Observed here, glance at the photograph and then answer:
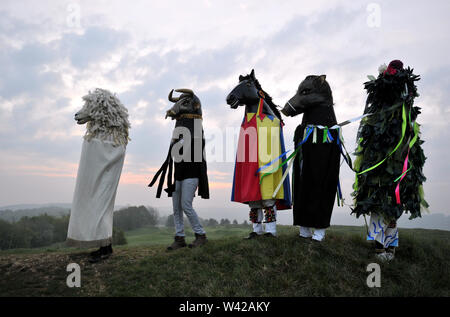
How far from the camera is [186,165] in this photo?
5395 mm

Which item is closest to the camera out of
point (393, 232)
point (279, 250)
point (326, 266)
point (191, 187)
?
point (326, 266)

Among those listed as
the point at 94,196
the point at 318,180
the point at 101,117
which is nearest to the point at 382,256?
the point at 318,180

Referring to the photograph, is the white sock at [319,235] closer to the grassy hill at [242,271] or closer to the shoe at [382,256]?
the grassy hill at [242,271]

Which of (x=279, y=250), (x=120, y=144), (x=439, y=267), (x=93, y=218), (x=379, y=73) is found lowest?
(x=439, y=267)

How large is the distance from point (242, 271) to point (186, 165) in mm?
2121

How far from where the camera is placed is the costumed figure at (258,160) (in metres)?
5.10

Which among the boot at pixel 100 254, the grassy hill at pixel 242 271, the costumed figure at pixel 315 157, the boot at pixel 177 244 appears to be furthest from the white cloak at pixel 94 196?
the costumed figure at pixel 315 157

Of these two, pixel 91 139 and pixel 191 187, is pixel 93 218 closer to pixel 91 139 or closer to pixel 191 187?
pixel 91 139

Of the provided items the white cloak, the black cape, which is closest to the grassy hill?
the white cloak

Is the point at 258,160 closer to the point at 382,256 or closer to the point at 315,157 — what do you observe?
the point at 315,157

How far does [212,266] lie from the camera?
429 centimetres

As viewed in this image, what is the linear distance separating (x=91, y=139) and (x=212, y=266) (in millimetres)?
2811

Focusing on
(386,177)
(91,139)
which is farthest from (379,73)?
(91,139)

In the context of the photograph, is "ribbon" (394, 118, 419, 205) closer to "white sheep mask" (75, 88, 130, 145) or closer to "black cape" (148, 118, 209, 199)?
"black cape" (148, 118, 209, 199)
